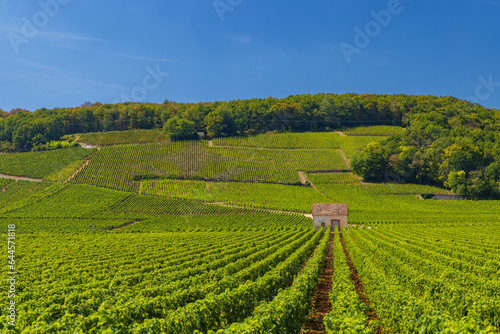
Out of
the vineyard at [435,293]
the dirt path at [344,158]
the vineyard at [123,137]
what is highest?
the vineyard at [123,137]

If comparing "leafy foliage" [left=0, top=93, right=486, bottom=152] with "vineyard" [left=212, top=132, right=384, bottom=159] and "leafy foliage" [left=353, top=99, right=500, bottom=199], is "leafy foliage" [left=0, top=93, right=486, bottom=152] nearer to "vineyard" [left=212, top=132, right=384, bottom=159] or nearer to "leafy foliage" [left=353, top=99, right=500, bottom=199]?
"leafy foliage" [left=353, top=99, right=500, bottom=199]

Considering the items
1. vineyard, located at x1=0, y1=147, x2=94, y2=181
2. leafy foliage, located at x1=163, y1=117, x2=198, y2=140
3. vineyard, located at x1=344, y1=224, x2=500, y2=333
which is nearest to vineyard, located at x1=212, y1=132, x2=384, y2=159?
leafy foliage, located at x1=163, y1=117, x2=198, y2=140

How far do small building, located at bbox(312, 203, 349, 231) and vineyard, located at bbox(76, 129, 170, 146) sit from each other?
71396 mm

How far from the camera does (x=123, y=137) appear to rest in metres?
116

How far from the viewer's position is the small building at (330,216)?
56812 mm

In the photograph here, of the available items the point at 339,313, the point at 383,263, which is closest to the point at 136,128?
the point at 383,263

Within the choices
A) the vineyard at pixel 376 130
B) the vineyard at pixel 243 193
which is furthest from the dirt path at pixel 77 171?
the vineyard at pixel 376 130

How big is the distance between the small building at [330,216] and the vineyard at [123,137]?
71396 millimetres

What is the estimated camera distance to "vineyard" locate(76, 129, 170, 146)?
113 m

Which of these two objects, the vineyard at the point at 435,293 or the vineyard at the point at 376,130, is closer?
the vineyard at the point at 435,293

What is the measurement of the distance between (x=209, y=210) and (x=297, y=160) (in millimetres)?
A: 42343

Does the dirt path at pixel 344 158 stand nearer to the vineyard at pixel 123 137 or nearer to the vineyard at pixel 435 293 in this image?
the vineyard at pixel 123 137

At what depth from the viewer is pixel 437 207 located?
71938 mm

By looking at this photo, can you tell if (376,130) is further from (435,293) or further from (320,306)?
(435,293)
